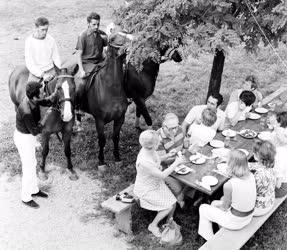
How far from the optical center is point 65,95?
22.2 feet

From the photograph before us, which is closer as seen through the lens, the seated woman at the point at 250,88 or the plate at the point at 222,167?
the plate at the point at 222,167

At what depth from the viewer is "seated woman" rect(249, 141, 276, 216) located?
218 inches

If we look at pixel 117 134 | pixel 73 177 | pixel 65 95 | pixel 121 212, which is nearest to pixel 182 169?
pixel 121 212

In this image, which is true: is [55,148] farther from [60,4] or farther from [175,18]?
[60,4]

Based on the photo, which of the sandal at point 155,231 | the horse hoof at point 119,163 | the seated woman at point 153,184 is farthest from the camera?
the horse hoof at point 119,163

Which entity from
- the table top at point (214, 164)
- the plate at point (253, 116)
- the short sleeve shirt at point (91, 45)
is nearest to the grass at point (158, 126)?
the table top at point (214, 164)

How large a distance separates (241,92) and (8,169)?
4.77m

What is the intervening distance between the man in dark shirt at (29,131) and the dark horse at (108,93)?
100 centimetres

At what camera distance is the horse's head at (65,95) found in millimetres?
6758

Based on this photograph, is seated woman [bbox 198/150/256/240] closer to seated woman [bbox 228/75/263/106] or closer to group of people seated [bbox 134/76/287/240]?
group of people seated [bbox 134/76/287/240]

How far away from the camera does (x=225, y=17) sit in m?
6.11

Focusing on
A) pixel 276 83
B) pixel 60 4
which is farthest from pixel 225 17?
pixel 60 4

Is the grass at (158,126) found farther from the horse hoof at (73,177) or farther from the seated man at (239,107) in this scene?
the seated man at (239,107)

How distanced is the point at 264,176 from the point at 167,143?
1.67m
